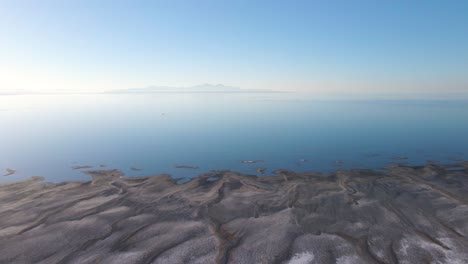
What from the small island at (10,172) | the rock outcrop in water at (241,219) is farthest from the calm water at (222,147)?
the rock outcrop in water at (241,219)

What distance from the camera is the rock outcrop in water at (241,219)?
18.8 metres

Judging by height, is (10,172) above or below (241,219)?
below

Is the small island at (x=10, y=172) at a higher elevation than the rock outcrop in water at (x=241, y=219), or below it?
below

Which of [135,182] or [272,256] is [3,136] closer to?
[135,182]

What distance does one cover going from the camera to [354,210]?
81.1ft

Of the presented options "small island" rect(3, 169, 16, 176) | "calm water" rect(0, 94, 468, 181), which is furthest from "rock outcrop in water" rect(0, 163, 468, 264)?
"calm water" rect(0, 94, 468, 181)

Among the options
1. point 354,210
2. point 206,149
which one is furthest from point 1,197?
point 354,210

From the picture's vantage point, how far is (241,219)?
2347cm

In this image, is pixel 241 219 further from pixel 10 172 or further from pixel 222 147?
pixel 10 172

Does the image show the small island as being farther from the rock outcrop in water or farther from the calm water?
the rock outcrop in water

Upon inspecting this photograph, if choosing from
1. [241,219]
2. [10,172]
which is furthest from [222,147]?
[10,172]

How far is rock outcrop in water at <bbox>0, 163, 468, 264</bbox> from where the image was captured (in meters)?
18.8

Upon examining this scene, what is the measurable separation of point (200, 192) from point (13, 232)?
16.0 meters

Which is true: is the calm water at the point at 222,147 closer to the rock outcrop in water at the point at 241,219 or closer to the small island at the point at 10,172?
the small island at the point at 10,172
